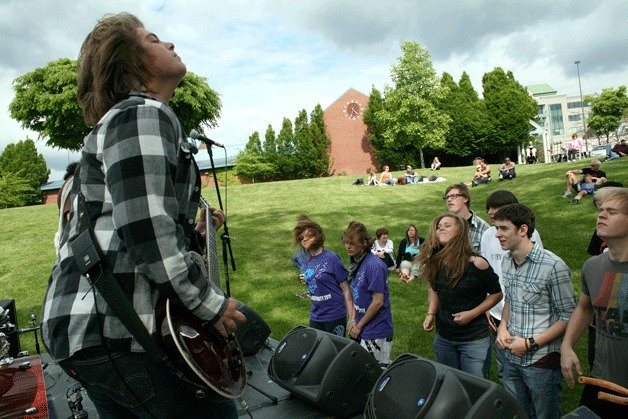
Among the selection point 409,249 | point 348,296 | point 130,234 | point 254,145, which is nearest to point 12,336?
point 348,296

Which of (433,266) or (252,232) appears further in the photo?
(252,232)

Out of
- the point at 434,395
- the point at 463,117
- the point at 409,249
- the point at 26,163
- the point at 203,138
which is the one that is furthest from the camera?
the point at 26,163

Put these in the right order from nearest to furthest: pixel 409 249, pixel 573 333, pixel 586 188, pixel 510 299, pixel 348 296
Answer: pixel 573 333 → pixel 510 299 → pixel 348 296 → pixel 409 249 → pixel 586 188

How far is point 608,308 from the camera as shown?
315 cm

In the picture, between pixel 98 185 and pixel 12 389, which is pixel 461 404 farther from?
pixel 12 389

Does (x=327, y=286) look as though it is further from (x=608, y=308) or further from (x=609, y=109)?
(x=609, y=109)

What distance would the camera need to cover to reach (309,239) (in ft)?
19.8

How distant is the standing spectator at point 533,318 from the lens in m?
3.76

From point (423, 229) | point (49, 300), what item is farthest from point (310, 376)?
point (423, 229)

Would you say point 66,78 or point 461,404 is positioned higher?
point 66,78

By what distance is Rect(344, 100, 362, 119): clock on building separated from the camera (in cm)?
5569

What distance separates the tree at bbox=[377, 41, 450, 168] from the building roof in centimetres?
9196

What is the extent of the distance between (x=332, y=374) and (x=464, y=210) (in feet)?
8.30

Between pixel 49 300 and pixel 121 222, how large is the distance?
0.42 metres
